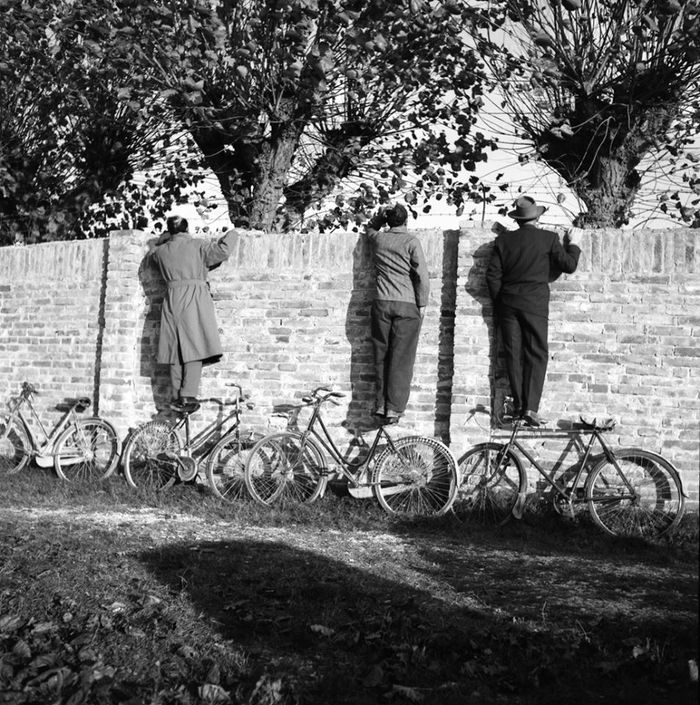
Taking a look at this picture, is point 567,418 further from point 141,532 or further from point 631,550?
point 141,532

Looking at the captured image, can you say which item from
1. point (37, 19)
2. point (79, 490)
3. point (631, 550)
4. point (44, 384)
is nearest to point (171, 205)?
point (37, 19)

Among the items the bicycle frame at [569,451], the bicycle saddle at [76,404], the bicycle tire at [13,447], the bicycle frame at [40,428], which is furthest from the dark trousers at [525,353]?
the bicycle tire at [13,447]

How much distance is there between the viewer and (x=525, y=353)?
25.9 feet

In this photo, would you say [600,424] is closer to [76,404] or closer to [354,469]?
[354,469]

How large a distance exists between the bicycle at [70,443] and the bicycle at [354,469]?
7.05 ft

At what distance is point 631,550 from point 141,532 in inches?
152

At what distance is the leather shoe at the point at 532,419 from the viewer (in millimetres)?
7766

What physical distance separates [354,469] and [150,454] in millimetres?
2321

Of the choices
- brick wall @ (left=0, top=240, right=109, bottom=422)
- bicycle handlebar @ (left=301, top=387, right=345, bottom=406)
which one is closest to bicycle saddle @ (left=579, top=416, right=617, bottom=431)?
bicycle handlebar @ (left=301, top=387, right=345, bottom=406)

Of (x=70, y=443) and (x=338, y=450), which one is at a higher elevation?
(x=338, y=450)

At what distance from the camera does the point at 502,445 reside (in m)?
7.82

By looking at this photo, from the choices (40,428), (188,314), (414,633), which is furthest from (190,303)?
(414,633)

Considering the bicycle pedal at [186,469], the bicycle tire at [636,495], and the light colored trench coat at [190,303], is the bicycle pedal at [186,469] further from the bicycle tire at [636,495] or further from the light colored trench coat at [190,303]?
the bicycle tire at [636,495]

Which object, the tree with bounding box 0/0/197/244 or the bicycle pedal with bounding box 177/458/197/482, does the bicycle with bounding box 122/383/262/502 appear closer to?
the bicycle pedal with bounding box 177/458/197/482
